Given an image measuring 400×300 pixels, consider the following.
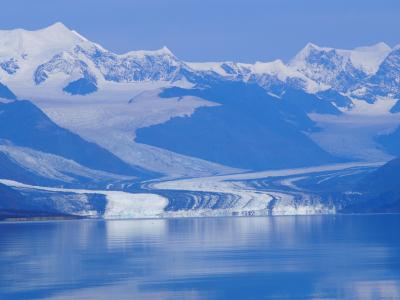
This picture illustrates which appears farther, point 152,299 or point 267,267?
point 267,267

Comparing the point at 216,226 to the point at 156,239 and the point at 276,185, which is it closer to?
the point at 156,239

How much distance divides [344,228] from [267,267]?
139 ft

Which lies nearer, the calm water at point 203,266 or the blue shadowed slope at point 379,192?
the calm water at point 203,266

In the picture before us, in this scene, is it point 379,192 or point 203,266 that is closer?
point 203,266

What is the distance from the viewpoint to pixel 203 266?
2667 inches

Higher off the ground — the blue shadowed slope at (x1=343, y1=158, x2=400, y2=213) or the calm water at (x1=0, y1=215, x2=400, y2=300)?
the blue shadowed slope at (x1=343, y1=158, x2=400, y2=213)

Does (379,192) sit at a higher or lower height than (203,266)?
higher

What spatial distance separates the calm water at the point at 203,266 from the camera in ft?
188

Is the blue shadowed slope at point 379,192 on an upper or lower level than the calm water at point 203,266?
upper

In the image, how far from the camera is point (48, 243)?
87.8 metres

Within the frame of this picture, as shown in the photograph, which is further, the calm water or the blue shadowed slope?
the blue shadowed slope

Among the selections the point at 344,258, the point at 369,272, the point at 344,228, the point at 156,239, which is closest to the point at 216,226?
the point at 344,228

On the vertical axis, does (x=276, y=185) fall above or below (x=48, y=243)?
above

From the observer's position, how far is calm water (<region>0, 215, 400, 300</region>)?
57344mm
